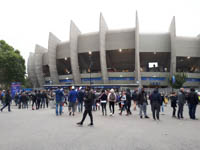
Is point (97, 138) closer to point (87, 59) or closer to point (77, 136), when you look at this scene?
point (77, 136)

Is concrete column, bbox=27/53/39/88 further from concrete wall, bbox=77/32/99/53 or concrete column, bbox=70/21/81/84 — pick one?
concrete wall, bbox=77/32/99/53

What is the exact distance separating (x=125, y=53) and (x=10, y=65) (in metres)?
29.8

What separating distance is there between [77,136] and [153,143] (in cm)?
241

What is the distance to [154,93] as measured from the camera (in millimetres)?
9188

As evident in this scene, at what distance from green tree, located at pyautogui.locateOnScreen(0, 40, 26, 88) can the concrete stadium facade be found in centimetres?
877

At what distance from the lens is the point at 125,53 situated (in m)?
45.2

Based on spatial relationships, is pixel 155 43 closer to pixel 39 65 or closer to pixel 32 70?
pixel 39 65

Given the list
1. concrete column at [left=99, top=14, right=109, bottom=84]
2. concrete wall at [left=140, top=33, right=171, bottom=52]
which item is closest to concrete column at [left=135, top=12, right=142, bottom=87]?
concrete wall at [left=140, top=33, right=171, bottom=52]

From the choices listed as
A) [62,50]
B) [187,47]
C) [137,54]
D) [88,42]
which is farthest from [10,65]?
[187,47]

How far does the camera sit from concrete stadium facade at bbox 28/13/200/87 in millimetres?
39656

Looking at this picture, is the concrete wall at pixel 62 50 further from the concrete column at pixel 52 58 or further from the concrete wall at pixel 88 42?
the concrete wall at pixel 88 42

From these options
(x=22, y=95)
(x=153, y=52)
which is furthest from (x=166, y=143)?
(x=153, y=52)

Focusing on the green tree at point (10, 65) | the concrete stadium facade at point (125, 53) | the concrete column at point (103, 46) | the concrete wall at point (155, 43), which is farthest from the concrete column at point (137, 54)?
the green tree at point (10, 65)

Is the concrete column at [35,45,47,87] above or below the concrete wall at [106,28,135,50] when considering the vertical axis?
below
